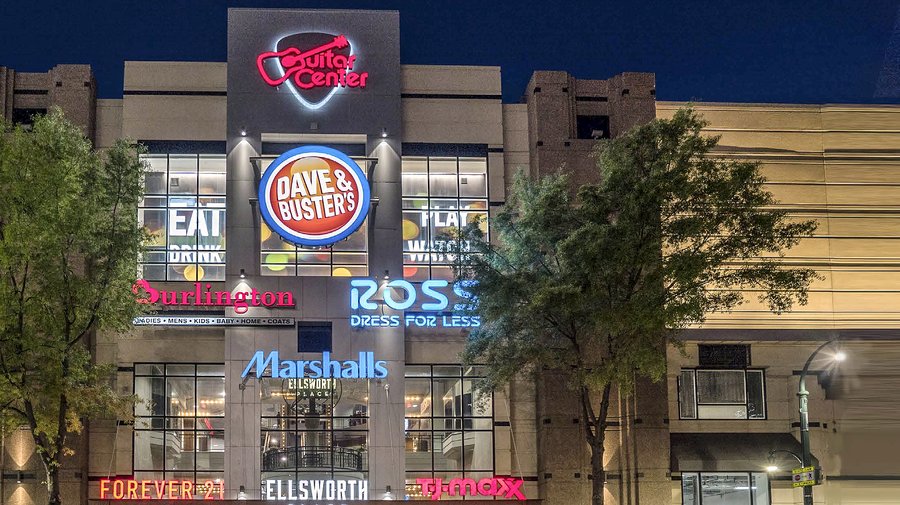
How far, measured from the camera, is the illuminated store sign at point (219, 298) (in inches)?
1764

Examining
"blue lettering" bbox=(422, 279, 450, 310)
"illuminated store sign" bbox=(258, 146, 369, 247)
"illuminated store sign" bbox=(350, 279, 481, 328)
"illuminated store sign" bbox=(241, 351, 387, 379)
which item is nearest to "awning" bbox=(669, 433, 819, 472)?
"illuminated store sign" bbox=(350, 279, 481, 328)

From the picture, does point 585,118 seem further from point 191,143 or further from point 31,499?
point 31,499

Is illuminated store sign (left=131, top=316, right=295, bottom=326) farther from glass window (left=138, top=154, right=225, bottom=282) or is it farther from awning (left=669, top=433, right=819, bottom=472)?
awning (left=669, top=433, right=819, bottom=472)

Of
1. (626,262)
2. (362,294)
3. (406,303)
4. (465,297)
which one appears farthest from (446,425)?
(626,262)

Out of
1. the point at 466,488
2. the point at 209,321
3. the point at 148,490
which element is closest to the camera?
the point at 148,490

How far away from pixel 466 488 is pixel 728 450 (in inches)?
416

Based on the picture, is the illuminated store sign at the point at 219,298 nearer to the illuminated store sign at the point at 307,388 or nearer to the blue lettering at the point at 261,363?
the blue lettering at the point at 261,363

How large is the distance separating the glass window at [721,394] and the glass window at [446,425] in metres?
8.10

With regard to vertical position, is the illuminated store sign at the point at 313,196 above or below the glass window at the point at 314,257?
above

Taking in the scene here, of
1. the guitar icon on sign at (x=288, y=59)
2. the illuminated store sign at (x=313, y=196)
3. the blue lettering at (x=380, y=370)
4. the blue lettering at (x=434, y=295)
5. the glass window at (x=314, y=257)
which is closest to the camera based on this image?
the blue lettering at (x=380, y=370)

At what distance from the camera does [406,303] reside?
150ft

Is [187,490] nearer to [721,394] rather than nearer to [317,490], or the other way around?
[317,490]

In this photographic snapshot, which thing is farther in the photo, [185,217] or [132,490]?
[185,217]

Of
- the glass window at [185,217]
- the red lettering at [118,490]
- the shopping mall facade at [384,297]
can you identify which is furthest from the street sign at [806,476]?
the red lettering at [118,490]
